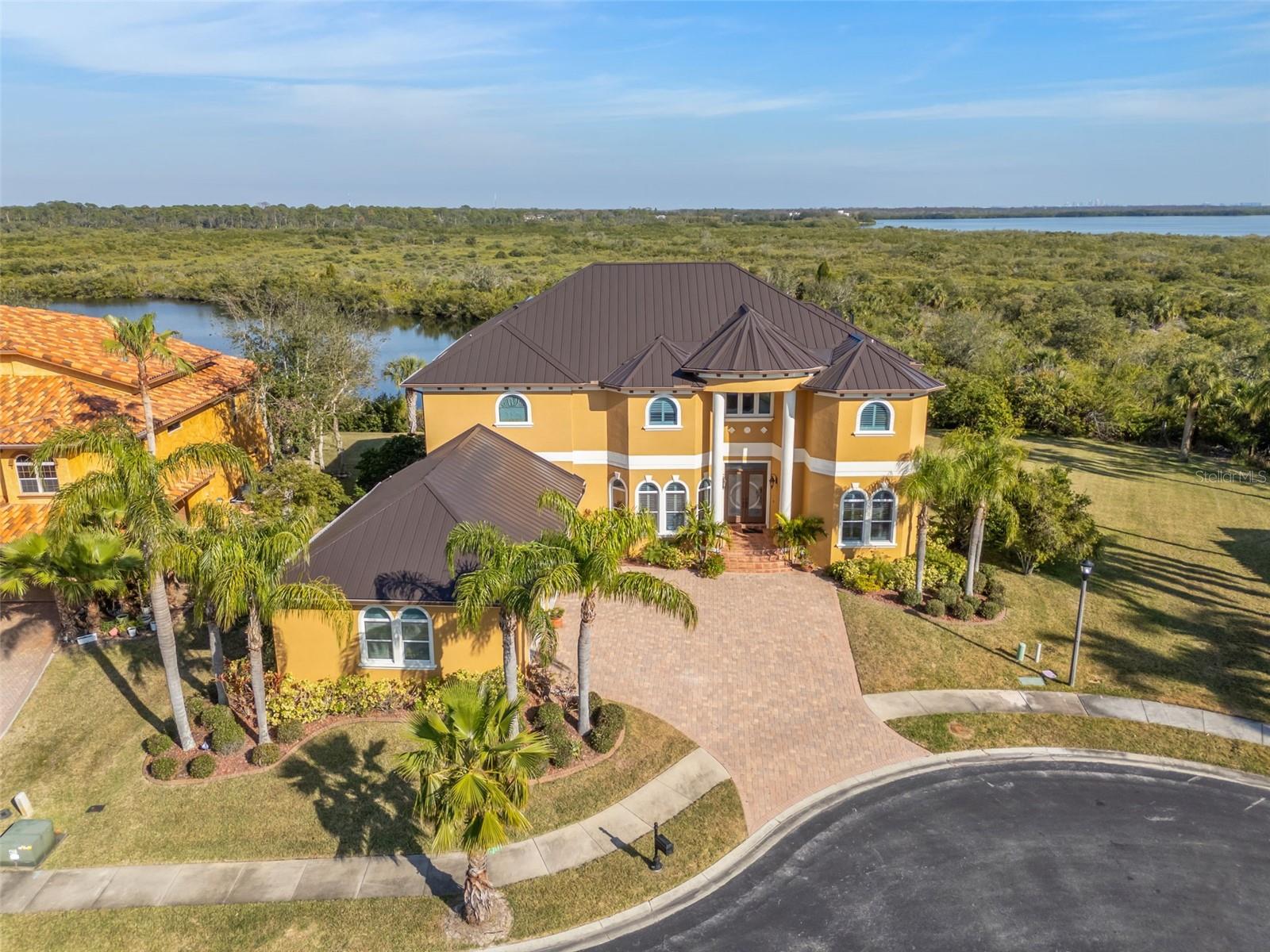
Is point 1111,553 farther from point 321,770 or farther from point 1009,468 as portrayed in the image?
point 321,770

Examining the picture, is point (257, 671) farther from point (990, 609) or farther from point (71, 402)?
point (990, 609)

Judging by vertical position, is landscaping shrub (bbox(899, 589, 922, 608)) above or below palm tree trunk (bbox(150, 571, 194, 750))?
below

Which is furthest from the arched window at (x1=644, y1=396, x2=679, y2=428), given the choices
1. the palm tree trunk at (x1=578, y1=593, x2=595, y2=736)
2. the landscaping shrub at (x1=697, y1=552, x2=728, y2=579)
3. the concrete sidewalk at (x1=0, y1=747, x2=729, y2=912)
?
the concrete sidewalk at (x1=0, y1=747, x2=729, y2=912)

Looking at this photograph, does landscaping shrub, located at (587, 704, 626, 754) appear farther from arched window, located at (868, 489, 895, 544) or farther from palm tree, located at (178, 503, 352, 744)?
arched window, located at (868, 489, 895, 544)

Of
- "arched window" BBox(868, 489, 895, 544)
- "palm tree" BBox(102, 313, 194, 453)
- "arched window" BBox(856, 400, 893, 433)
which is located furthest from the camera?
"arched window" BBox(868, 489, 895, 544)

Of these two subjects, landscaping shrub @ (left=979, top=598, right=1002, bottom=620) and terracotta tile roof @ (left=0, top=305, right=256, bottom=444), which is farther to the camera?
terracotta tile roof @ (left=0, top=305, right=256, bottom=444)

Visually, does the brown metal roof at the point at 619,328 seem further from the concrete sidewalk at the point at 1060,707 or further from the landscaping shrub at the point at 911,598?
the concrete sidewalk at the point at 1060,707

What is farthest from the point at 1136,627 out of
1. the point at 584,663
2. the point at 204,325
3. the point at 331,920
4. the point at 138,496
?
the point at 204,325
